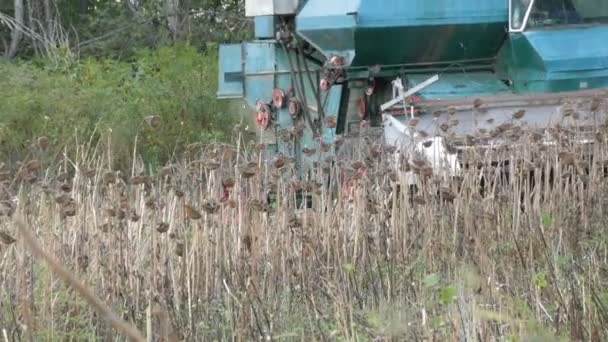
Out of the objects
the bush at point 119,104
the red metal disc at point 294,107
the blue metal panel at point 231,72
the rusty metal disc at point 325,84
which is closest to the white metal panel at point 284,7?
the red metal disc at point 294,107

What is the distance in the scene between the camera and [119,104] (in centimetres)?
1559

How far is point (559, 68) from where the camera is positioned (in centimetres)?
890

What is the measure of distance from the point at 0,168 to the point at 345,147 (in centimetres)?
291

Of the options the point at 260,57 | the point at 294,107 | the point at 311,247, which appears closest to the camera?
the point at 311,247

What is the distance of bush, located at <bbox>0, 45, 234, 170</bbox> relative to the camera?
1420 centimetres

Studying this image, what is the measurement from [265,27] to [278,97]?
0.73 m

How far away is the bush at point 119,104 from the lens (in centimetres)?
1420

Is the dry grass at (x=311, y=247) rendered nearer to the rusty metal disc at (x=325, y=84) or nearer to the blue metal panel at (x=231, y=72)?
the rusty metal disc at (x=325, y=84)

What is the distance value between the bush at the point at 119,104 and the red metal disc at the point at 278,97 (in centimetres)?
253

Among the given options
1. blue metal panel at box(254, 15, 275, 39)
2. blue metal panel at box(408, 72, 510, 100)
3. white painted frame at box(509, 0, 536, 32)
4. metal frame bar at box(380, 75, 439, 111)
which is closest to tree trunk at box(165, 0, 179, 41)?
blue metal panel at box(254, 15, 275, 39)

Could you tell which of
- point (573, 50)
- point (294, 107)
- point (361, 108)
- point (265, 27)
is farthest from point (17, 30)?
point (573, 50)

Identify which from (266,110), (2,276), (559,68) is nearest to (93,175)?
(2,276)

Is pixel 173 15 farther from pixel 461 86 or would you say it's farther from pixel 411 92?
pixel 411 92

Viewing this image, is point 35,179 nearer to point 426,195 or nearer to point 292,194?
point 292,194
